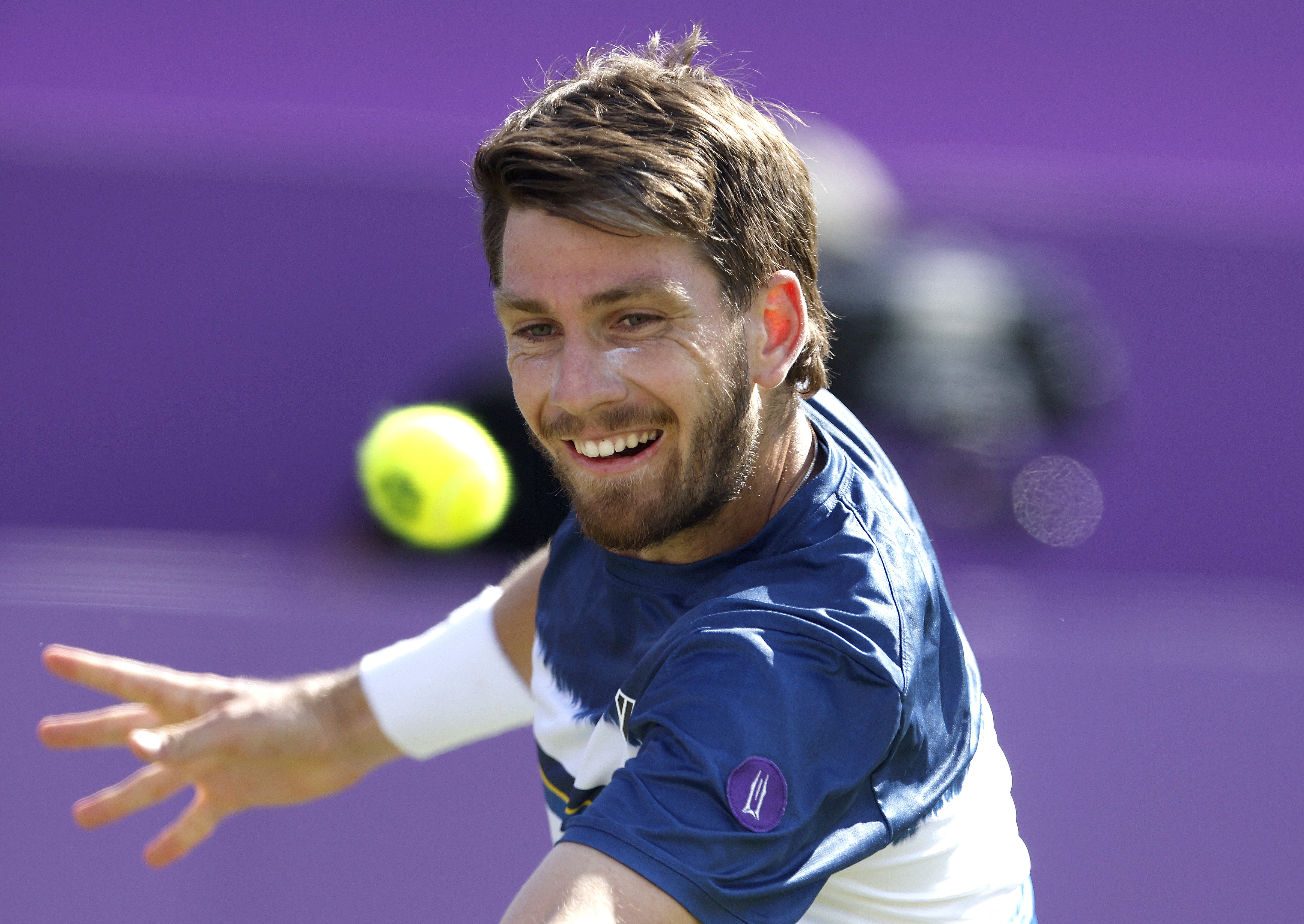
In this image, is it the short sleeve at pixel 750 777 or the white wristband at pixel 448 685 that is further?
the white wristband at pixel 448 685

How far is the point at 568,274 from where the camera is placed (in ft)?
4.17

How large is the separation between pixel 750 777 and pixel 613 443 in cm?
43

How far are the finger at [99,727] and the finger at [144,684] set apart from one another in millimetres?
26

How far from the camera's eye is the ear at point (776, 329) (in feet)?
4.50

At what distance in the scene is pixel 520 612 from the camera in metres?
1.80

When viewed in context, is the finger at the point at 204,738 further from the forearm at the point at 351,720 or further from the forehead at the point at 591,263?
the forehead at the point at 591,263

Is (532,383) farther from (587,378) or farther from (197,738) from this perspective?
(197,738)

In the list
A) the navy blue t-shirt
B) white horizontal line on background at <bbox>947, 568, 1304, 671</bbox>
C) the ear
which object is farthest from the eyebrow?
white horizontal line on background at <bbox>947, 568, 1304, 671</bbox>

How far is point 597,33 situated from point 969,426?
217cm

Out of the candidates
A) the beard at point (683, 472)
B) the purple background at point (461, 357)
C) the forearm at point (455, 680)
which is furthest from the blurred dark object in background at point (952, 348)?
the beard at point (683, 472)

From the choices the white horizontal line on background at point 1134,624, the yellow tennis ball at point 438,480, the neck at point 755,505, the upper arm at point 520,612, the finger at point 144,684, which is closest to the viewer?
the neck at point 755,505

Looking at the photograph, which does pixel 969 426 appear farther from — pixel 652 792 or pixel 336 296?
pixel 652 792

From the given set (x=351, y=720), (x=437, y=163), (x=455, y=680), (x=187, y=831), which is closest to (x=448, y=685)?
(x=455, y=680)

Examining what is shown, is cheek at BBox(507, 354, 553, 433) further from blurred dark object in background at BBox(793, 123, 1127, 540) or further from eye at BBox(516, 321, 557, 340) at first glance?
blurred dark object in background at BBox(793, 123, 1127, 540)
